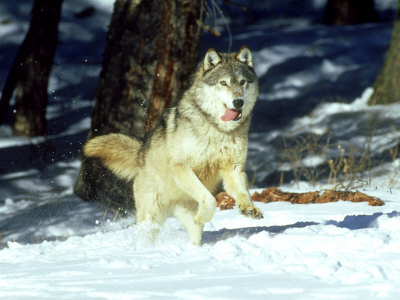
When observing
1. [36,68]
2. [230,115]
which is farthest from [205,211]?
[36,68]

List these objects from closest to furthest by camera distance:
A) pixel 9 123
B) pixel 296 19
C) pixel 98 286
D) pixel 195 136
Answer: pixel 98 286 < pixel 195 136 < pixel 9 123 < pixel 296 19

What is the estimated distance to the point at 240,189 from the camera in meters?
4.86

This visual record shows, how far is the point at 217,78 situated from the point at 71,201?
3.74 metres

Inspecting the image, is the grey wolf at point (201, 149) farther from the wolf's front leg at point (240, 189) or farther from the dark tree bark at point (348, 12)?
the dark tree bark at point (348, 12)

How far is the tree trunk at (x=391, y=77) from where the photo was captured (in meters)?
11.6

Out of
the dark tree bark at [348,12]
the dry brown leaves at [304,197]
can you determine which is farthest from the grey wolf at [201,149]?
the dark tree bark at [348,12]

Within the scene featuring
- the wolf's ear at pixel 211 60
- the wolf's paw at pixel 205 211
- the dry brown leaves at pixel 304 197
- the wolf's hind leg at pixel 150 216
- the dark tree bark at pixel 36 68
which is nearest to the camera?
the wolf's paw at pixel 205 211

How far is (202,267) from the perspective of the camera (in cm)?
377

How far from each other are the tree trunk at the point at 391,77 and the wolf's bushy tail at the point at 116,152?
7.29m

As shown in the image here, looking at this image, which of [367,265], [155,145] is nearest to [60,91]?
[155,145]

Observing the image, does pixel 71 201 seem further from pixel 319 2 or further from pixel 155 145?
pixel 319 2

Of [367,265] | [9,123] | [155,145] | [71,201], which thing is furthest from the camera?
[9,123]

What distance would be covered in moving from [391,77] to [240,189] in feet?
26.0

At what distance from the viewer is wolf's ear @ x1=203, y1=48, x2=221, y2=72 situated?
16.9ft
